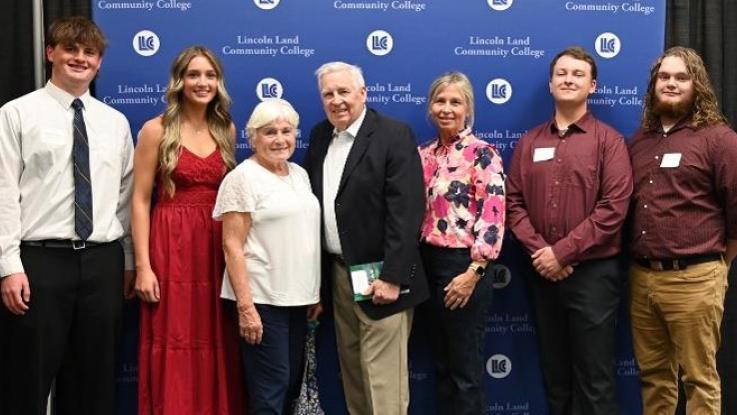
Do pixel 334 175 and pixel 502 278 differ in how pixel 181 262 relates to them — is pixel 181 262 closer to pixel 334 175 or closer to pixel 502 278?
pixel 334 175

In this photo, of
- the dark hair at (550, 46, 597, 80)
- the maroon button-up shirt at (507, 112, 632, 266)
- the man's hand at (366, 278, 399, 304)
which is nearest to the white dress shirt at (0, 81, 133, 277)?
the man's hand at (366, 278, 399, 304)

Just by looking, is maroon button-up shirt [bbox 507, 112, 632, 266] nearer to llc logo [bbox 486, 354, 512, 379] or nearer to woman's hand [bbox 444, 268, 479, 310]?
woman's hand [bbox 444, 268, 479, 310]

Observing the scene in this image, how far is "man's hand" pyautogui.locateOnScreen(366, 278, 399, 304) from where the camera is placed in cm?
275

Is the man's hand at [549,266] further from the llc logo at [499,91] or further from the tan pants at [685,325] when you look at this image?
the llc logo at [499,91]

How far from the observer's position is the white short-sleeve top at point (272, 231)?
8.70 ft

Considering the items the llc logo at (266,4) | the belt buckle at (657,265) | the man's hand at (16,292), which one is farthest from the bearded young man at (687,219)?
the man's hand at (16,292)

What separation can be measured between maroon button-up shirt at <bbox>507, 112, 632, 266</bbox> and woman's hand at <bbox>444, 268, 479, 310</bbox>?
0.32m

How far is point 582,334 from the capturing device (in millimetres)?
3025

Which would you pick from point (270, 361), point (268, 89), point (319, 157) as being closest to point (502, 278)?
point (319, 157)

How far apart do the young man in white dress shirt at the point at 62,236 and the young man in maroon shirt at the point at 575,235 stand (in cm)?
168

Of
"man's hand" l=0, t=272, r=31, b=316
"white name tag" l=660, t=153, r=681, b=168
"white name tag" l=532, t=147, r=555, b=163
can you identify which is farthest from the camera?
"white name tag" l=532, t=147, r=555, b=163

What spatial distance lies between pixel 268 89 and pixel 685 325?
2057 mm

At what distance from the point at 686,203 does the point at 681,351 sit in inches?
23.9

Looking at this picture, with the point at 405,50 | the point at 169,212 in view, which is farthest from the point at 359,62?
the point at 169,212
